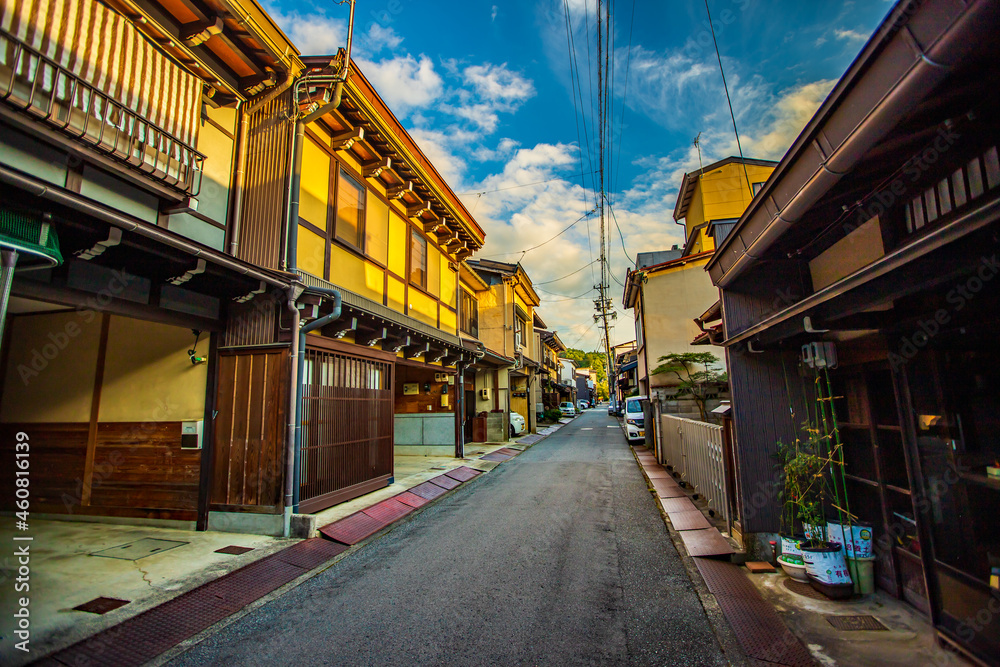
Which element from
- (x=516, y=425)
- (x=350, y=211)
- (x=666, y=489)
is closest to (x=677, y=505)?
(x=666, y=489)

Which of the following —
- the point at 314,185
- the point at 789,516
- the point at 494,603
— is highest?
the point at 314,185

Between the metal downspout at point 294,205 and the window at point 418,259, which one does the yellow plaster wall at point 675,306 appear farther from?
the metal downspout at point 294,205

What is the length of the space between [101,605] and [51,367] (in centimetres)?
557

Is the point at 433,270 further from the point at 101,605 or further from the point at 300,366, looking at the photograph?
the point at 101,605

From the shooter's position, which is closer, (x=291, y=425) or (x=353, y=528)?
(x=291, y=425)

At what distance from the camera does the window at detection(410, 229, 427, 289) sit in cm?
1097

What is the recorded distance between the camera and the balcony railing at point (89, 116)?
4.30 meters

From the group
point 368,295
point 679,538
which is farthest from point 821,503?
point 368,295

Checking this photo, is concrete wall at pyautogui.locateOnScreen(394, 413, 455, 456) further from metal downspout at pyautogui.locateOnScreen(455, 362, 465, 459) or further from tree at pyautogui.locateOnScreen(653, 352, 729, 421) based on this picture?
tree at pyautogui.locateOnScreen(653, 352, 729, 421)

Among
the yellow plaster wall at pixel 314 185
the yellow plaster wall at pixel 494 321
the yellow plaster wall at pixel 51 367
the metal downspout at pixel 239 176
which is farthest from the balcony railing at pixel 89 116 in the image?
the yellow plaster wall at pixel 494 321

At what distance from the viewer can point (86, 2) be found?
4953 millimetres

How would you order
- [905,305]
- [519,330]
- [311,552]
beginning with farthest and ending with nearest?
[519,330], [311,552], [905,305]

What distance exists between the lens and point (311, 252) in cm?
734

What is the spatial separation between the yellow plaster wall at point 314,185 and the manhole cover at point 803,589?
7.96m
